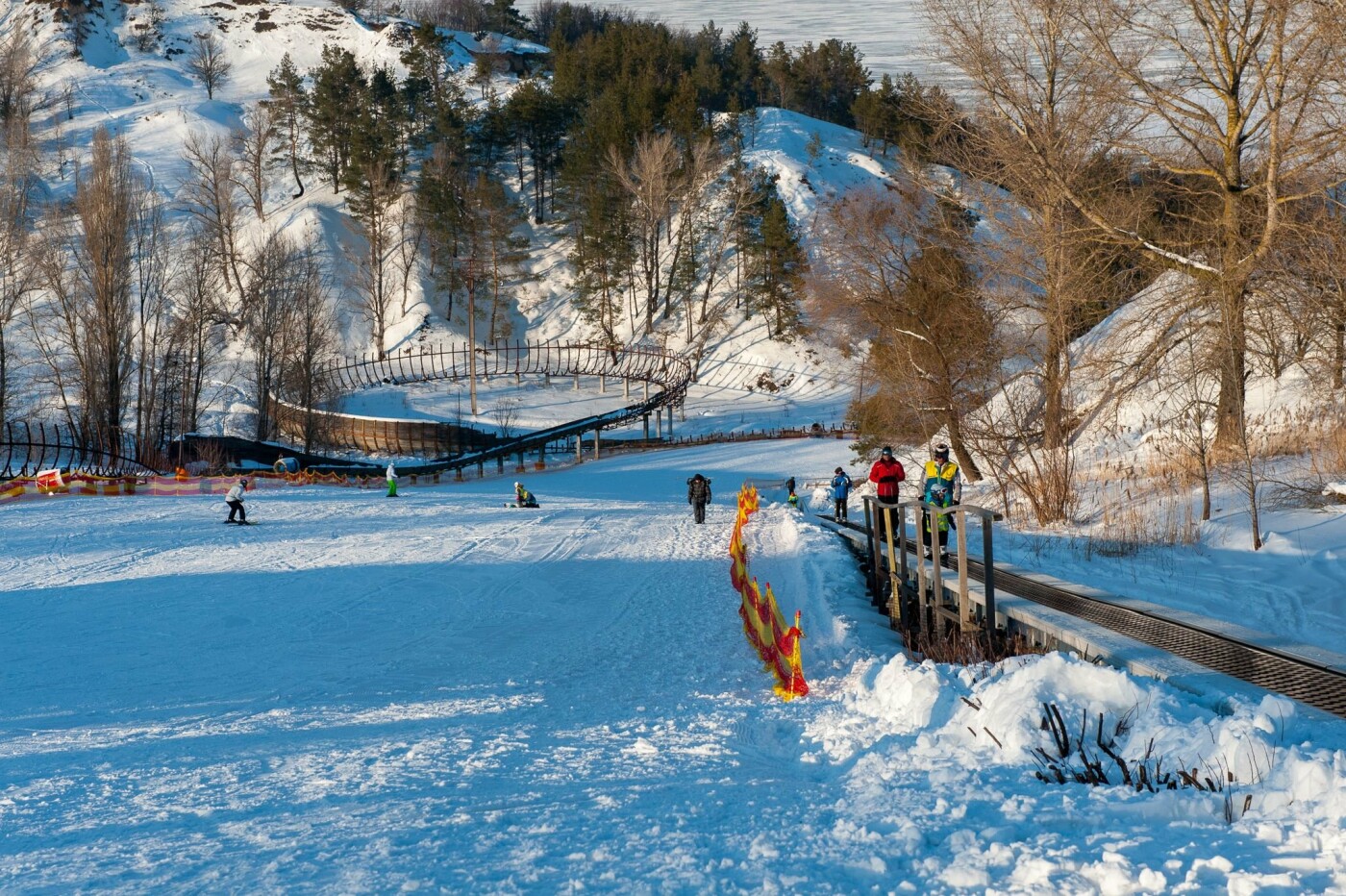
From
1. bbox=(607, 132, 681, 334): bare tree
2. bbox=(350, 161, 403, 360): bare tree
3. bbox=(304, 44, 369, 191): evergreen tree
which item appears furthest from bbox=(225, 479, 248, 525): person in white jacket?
bbox=(304, 44, 369, 191): evergreen tree

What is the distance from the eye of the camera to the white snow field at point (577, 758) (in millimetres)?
4625

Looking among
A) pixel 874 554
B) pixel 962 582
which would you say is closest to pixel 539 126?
pixel 874 554

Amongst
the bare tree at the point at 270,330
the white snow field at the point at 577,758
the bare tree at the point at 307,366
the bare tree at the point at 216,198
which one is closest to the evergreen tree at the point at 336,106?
the bare tree at the point at 216,198

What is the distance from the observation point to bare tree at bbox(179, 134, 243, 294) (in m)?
73.2

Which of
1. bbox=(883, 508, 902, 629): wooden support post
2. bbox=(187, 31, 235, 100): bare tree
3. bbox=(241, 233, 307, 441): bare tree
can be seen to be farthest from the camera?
bbox=(187, 31, 235, 100): bare tree

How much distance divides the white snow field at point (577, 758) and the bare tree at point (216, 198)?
6136cm

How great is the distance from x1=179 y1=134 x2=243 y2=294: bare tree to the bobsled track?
12.5m

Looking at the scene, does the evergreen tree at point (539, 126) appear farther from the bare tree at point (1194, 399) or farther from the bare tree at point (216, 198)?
the bare tree at point (1194, 399)

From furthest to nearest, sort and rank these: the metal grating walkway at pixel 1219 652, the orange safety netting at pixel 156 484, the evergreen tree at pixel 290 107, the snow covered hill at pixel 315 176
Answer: the evergreen tree at pixel 290 107, the snow covered hill at pixel 315 176, the orange safety netting at pixel 156 484, the metal grating walkway at pixel 1219 652

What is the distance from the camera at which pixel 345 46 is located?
4616 inches

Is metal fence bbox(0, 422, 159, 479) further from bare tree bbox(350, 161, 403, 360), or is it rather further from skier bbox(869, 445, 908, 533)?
bare tree bbox(350, 161, 403, 360)

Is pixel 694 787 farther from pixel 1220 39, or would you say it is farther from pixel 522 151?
pixel 522 151

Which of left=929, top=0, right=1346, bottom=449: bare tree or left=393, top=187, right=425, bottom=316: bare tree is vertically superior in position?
left=393, top=187, right=425, bottom=316: bare tree

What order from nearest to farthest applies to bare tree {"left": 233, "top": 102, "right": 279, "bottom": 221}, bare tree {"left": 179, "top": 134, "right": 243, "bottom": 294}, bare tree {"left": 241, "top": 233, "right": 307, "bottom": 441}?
bare tree {"left": 241, "top": 233, "right": 307, "bottom": 441}
bare tree {"left": 179, "top": 134, "right": 243, "bottom": 294}
bare tree {"left": 233, "top": 102, "right": 279, "bottom": 221}
